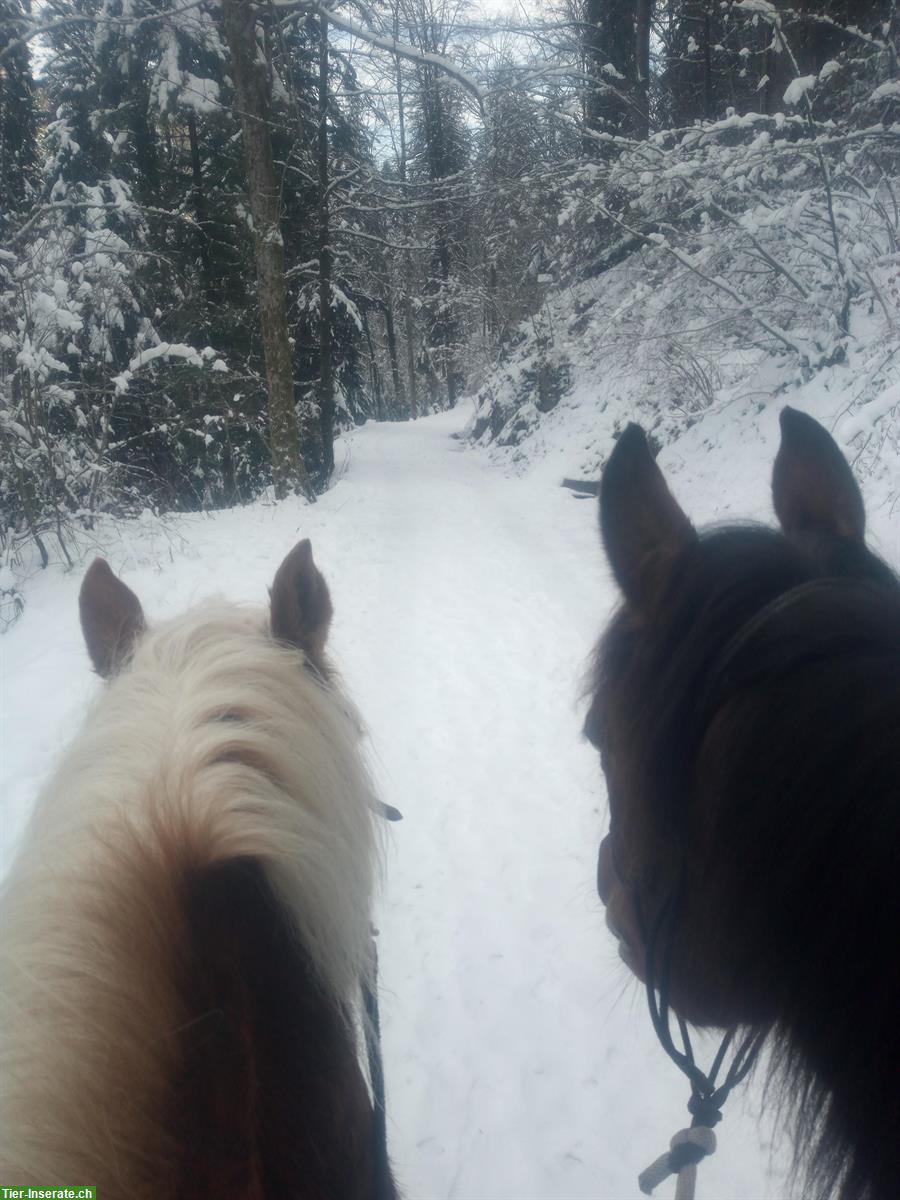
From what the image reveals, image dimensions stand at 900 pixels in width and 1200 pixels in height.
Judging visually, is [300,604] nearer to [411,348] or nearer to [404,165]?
[404,165]

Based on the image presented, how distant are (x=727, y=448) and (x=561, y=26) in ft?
20.0

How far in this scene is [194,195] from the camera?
1350cm

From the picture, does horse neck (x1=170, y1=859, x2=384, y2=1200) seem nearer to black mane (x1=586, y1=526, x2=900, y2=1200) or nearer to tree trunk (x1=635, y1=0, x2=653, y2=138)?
black mane (x1=586, y1=526, x2=900, y2=1200)

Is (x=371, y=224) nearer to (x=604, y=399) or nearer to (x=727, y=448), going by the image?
(x=604, y=399)

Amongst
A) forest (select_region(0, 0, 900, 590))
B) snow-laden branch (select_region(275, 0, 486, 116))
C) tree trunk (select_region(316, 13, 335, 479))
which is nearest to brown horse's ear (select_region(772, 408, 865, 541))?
forest (select_region(0, 0, 900, 590))

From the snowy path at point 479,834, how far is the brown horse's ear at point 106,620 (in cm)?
103

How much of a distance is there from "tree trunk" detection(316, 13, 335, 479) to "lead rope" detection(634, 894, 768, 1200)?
515 inches

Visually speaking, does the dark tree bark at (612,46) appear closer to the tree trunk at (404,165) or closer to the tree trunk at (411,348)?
the tree trunk at (404,165)

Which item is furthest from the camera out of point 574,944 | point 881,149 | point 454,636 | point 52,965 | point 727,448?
point 727,448

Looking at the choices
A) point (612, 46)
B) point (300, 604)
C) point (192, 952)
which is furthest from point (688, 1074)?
point (612, 46)

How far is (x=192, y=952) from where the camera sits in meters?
0.95

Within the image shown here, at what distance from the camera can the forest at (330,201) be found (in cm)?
721

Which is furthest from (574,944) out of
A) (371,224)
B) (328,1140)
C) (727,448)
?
(371,224)

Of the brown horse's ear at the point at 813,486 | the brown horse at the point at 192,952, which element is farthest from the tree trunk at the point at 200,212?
the brown horse's ear at the point at 813,486
